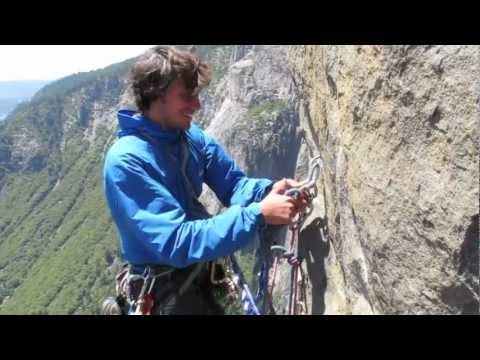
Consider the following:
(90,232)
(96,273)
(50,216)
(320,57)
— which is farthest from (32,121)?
(320,57)

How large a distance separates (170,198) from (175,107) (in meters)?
0.60

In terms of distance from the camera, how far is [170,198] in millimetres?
3154

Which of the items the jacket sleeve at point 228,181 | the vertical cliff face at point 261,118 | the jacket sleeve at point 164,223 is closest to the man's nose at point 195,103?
the jacket sleeve at point 164,223

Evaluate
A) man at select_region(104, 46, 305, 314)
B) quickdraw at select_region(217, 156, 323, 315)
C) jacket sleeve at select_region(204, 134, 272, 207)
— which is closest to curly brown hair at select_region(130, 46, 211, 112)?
man at select_region(104, 46, 305, 314)

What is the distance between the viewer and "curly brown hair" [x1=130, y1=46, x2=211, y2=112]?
129 inches

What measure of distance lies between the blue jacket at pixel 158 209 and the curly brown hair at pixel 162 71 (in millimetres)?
195

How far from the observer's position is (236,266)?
400 centimetres

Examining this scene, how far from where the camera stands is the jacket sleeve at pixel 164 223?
121 inches

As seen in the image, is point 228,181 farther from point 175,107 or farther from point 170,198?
point 170,198

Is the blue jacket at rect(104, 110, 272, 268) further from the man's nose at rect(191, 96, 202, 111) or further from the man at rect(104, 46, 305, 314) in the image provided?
the man's nose at rect(191, 96, 202, 111)

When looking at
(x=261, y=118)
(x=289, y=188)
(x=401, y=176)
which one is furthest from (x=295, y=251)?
(x=261, y=118)

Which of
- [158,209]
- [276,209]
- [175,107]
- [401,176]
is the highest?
[175,107]
